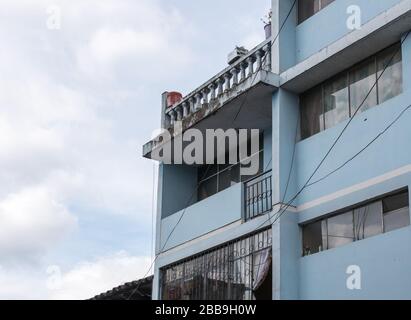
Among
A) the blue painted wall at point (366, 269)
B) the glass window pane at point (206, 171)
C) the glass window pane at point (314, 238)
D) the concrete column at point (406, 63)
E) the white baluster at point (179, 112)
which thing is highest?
the white baluster at point (179, 112)

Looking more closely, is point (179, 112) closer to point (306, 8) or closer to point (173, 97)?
point (173, 97)

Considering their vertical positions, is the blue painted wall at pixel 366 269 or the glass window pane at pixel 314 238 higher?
the glass window pane at pixel 314 238

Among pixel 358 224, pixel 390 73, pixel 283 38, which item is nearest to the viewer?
pixel 358 224

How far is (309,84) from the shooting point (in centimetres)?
1527

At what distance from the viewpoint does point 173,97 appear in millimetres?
18922

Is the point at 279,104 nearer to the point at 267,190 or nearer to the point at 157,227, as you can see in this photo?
the point at 267,190

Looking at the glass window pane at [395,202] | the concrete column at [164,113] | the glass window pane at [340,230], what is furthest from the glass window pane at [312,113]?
the concrete column at [164,113]

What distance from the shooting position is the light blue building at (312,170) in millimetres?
13047

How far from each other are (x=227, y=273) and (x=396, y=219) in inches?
161

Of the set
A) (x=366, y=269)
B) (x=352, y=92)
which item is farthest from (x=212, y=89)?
(x=366, y=269)

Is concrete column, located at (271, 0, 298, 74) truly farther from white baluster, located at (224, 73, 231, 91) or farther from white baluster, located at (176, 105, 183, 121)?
white baluster, located at (176, 105, 183, 121)

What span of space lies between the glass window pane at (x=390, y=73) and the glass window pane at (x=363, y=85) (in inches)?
6.4

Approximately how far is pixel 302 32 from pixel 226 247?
440 cm

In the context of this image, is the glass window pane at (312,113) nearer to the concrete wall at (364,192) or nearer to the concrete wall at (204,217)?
the concrete wall at (364,192)
